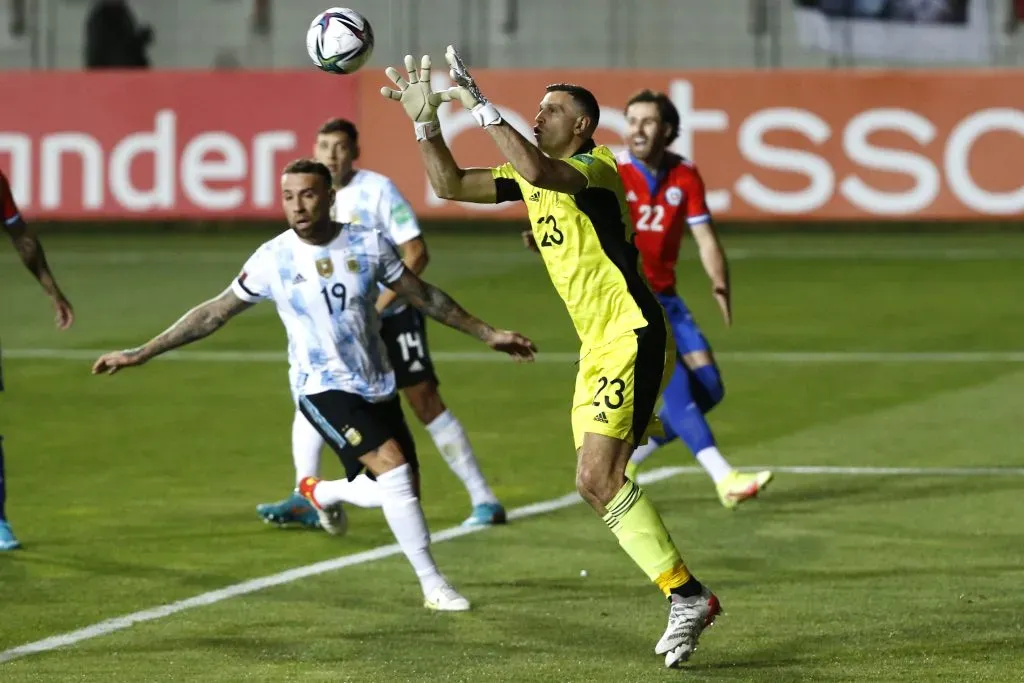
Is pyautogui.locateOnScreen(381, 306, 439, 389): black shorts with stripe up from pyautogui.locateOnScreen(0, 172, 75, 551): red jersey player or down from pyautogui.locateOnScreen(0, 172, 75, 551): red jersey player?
down

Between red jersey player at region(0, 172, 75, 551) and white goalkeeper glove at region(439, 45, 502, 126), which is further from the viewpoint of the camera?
red jersey player at region(0, 172, 75, 551)

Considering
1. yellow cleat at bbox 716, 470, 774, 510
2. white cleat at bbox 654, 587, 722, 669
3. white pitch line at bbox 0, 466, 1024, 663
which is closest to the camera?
white cleat at bbox 654, 587, 722, 669

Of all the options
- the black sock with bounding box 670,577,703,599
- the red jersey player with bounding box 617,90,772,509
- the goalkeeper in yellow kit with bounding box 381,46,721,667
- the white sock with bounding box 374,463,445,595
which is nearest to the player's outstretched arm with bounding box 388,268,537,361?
the goalkeeper in yellow kit with bounding box 381,46,721,667

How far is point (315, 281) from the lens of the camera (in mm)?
9258

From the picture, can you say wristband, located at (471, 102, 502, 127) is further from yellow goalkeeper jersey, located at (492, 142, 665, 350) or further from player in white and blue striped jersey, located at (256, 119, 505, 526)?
player in white and blue striped jersey, located at (256, 119, 505, 526)

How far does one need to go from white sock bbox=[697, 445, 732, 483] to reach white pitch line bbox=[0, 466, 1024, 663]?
768mm

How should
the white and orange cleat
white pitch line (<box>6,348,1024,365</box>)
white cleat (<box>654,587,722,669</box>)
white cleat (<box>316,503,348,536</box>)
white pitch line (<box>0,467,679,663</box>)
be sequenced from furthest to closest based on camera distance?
1. white pitch line (<box>6,348,1024,365</box>)
2. white cleat (<box>316,503,348,536</box>)
3. the white and orange cleat
4. white pitch line (<box>0,467,679,663</box>)
5. white cleat (<box>654,587,722,669</box>)

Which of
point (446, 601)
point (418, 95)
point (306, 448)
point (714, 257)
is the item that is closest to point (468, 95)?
point (418, 95)

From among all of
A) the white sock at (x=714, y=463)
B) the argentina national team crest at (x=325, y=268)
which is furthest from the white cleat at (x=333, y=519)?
the white sock at (x=714, y=463)

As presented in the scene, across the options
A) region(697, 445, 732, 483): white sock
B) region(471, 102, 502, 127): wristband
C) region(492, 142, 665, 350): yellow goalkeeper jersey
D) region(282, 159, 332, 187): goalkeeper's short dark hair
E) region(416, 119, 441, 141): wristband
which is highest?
region(471, 102, 502, 127): wristband

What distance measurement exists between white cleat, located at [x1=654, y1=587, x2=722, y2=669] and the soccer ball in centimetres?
280

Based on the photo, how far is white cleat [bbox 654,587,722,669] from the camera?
312 inches

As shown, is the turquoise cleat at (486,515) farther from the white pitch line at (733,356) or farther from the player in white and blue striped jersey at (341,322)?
the white pitch line at (733,356)

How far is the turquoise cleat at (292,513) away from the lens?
11.0 m
